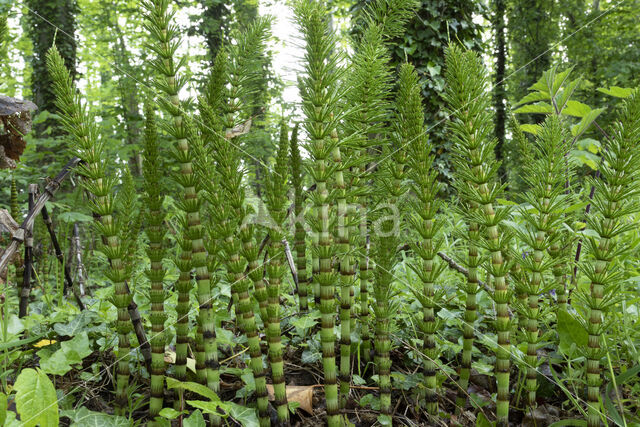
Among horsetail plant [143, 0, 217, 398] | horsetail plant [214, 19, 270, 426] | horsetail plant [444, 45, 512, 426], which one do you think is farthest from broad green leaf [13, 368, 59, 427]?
horsetail plant [444, 45, 512, 426]

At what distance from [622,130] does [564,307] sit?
0.72 metres

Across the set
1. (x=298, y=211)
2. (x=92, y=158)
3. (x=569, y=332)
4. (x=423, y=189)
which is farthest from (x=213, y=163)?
(x=569, y=332)

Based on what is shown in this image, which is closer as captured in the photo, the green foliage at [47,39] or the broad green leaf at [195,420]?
the broad green leaf at [195,420]

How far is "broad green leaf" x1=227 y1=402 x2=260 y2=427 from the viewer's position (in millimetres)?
1124

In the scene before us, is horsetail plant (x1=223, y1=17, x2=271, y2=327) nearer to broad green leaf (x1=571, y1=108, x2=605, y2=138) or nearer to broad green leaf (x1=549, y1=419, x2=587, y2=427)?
broad green leaf (x1=549, y1=419, x2=587, y2=427)

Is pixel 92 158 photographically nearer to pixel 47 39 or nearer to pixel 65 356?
pixel 65 356

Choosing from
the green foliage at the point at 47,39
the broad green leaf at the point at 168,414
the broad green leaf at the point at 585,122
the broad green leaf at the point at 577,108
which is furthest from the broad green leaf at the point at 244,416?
the green foliage at the point at 47,39

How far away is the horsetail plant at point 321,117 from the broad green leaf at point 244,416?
0.71 feet

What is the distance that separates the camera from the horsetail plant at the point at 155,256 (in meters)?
1.13

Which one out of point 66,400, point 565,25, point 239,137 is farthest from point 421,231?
point 565,25

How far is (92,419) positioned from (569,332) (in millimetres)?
1463

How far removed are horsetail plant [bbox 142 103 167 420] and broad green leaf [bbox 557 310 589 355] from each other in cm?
122

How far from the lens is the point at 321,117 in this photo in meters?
1.03

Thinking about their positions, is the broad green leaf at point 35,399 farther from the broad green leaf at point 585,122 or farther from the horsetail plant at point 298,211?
the broad green leaf at point 585,122
